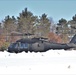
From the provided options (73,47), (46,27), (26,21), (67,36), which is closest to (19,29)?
(26,21)

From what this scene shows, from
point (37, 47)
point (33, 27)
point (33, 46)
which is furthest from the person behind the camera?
point (33, 27)

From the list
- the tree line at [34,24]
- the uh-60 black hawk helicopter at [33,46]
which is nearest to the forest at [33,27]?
the tree line at [34,24]

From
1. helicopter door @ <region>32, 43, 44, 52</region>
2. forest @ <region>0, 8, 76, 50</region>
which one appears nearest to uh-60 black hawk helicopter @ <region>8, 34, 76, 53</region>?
helicopter door @ <region>32, 43, 44, 52</region>

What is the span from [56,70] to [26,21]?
68.0 metres

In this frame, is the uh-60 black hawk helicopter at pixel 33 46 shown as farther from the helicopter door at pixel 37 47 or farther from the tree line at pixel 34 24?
the tree line at pixel 34 24

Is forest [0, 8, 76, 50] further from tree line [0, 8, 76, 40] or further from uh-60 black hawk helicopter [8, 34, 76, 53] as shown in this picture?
uh-60 black hawk helicopter [8, 34, 76, 53]

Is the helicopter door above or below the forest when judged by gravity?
below

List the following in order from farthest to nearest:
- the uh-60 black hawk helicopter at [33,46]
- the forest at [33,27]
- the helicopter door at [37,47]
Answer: the forest at [33,27], the helicopter door at [37,47], the uh-60 black hawk helicopter at [33,46]

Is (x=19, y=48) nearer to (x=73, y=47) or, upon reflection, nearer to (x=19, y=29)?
(x=73, y=47)

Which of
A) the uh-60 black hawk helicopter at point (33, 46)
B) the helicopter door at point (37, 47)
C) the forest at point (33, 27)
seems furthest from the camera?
the forest at point (33, 27)

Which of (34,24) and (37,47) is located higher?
(34,24)

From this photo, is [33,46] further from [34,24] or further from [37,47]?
[34,24]

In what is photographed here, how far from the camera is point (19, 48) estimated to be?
2730cm

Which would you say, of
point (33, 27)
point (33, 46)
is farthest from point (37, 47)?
point (33, 27)
